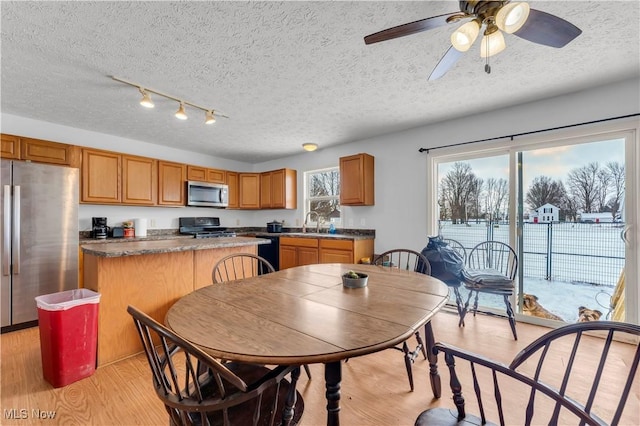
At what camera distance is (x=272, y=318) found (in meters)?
1.09

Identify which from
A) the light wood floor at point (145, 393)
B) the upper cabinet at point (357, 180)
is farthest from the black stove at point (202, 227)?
the light wood floor at point (145, 393)

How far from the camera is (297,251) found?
4.28 meters

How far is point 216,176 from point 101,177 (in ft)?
5.51

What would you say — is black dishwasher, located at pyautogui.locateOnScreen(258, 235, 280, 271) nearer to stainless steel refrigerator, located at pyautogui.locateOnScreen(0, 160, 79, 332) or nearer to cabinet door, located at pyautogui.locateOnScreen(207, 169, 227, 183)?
cabinet door, located at pyautogui.locateOnScreen(207, 169, 227, 183)

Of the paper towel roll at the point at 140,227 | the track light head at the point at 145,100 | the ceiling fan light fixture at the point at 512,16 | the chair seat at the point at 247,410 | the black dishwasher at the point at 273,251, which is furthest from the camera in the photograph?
the black dishwasher at the point at 273,251

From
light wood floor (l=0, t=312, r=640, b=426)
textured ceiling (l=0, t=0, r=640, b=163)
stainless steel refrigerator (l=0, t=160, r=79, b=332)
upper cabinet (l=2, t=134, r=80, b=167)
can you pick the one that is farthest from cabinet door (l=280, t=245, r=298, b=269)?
upper cabinet (l=2, t=134, r=80, b=167)

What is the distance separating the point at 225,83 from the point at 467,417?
275cm

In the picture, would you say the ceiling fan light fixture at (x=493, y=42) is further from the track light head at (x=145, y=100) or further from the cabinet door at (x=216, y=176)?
the cabinet door at (x=216, y=176)

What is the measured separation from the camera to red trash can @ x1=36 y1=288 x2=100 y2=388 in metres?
1.77

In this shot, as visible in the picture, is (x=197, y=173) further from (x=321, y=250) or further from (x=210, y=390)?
(x=210, y=390)

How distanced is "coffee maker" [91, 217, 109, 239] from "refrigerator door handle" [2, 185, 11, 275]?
38.3 inches

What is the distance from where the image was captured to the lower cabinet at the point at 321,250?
368 cm

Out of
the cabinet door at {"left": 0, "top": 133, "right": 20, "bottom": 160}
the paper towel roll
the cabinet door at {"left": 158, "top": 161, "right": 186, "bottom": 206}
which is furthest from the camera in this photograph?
the cabinet door at {"left": 158, "top": 161, "right": 186, "bottom": 206}

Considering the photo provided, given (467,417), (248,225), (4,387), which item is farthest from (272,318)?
(248,225)
